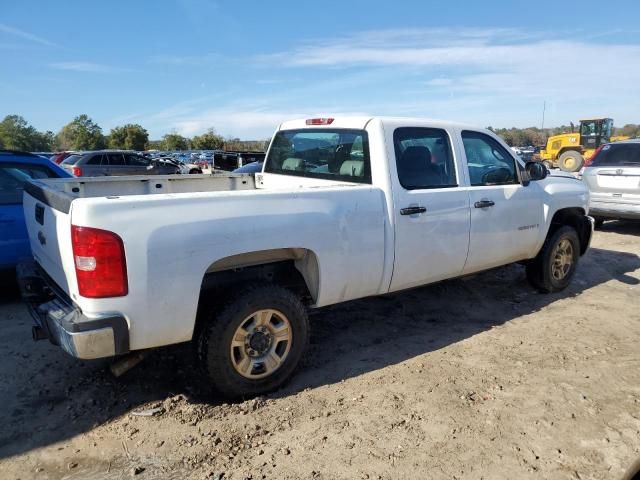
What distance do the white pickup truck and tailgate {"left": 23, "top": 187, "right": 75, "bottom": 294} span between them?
20 millimetres

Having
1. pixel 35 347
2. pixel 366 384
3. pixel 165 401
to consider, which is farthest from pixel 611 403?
pixel 35 347

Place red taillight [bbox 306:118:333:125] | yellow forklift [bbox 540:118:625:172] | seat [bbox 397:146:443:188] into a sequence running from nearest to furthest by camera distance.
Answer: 1. seat [bbox 397:146:443:188]
2. red taillight [bbox 306:118:333:125]
3. yellow forklift [bbox 540:118:625:172]

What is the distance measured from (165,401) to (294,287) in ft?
3.96

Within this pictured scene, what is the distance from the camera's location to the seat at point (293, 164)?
15.2ft

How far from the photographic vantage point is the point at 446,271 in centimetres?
432

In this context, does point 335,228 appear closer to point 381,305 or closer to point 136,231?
point 136,231

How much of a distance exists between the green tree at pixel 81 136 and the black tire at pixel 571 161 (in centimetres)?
7016

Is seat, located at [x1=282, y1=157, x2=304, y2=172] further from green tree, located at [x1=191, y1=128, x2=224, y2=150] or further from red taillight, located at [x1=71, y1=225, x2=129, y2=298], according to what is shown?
green tree, located at [x1=191, y1=128, x2=224, y2=150]

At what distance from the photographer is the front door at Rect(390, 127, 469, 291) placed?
3.86m

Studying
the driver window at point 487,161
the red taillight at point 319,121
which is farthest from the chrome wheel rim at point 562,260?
the red taillight at point 319,121

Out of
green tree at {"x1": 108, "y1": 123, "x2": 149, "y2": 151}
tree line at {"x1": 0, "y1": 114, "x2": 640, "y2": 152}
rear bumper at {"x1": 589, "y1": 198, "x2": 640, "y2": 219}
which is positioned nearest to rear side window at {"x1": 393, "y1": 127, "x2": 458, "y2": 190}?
rear bumper at {"x1": 589, "y1": 198, "x2": 640, "y2": 219}

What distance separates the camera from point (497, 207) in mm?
4602

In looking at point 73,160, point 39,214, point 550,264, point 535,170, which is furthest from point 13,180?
point 73,160

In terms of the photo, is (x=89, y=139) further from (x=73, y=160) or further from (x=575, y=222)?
(x=575, y=222)
